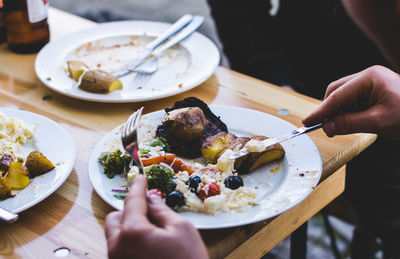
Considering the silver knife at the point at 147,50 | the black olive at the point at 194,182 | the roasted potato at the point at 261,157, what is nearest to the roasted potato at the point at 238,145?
the roasted potato at the point at 261,157

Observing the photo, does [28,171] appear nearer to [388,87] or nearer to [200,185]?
[200,185]

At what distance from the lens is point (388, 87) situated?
42.4 inches

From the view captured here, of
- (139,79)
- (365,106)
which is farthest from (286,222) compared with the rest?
(139,79)

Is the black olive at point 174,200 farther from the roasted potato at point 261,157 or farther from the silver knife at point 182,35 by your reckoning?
the silver knife at point 182,35

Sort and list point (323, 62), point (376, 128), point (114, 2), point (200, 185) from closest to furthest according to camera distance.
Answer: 1. point (200, 185)
2. point (376, 128)
3. point (323, 62)
4. point (114, 2)

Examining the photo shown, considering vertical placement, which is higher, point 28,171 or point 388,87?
point 388,87

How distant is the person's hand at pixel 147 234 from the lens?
0.72 meters

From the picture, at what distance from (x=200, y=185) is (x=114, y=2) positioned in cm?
401

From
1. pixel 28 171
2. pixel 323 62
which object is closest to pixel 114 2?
pixel 323 62

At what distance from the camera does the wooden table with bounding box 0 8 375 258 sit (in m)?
0.89

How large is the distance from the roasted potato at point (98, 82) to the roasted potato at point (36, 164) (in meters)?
0.42

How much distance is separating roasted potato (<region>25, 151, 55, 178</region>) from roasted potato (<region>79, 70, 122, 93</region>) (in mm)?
422

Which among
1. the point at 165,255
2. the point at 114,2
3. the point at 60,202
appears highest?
the point at 165,255

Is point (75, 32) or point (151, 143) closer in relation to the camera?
point (151, 143)
